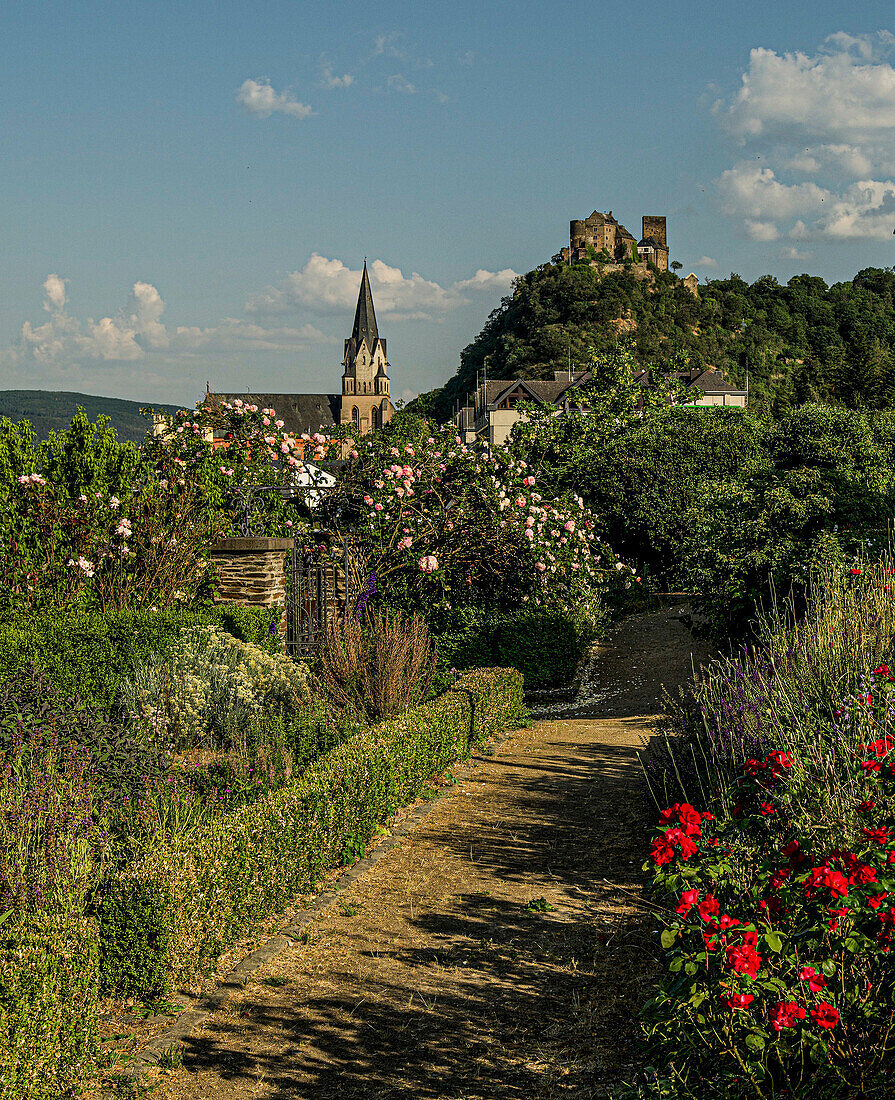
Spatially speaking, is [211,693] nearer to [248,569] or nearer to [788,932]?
[248,569]

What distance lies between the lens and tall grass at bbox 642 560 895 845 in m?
3.36

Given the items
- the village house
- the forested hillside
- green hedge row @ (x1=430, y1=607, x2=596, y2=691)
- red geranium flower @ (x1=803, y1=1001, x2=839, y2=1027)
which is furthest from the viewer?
the forested hillside

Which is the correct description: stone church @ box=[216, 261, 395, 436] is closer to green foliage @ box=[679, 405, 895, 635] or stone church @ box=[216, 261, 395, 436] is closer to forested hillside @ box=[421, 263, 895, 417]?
forested hillside @ box=[421, 263, 895, 417]

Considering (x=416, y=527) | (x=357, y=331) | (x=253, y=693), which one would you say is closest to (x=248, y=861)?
(x=253, y=693)

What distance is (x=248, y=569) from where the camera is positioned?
32.2ft

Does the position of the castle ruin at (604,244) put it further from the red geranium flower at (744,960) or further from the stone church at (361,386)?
the red geranium flower at (744,960)

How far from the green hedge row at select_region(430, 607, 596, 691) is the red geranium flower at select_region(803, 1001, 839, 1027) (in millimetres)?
8966

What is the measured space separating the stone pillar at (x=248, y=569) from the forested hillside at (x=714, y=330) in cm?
4851

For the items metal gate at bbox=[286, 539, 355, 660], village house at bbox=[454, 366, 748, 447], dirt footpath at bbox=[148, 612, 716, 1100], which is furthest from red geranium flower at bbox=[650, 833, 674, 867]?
village house at bbox=[454, 366, 748, 447]

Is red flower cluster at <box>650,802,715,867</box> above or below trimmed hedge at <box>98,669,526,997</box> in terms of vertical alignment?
above

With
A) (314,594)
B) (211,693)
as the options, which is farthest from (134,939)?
(314,594)

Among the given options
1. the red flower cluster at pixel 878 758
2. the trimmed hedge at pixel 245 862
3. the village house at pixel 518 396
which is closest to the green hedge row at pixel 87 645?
the trimmed hedge at pixel 245 862

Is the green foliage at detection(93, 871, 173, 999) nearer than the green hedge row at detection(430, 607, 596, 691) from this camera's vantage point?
Yes

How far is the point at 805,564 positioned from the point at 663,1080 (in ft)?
22.6
